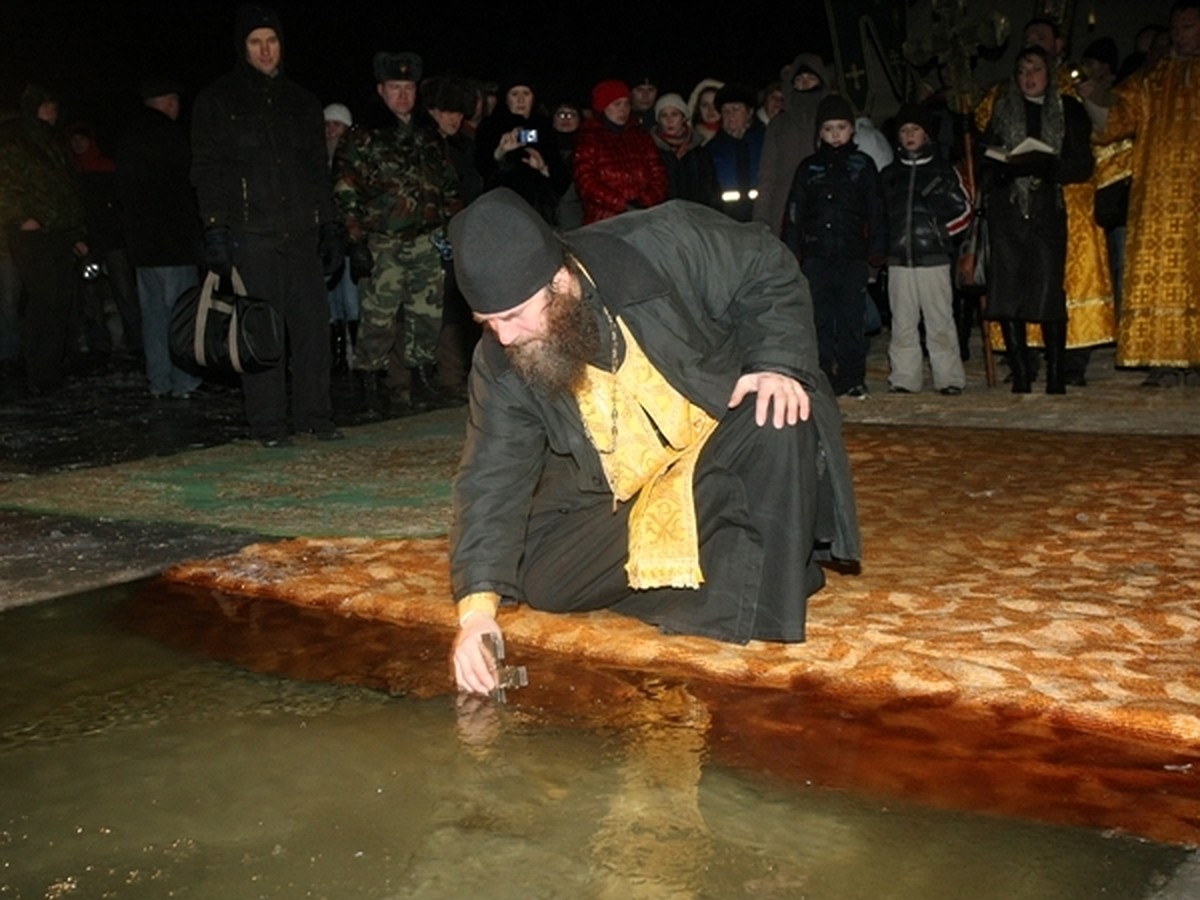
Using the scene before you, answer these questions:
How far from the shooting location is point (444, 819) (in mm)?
2824

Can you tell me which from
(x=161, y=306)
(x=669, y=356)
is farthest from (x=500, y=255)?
(x=161, y=306)

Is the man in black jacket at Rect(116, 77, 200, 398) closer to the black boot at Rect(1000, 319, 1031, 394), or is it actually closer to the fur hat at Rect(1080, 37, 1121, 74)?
the black boot at Rect(1000, 319, 1031, 394)

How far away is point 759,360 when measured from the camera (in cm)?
368

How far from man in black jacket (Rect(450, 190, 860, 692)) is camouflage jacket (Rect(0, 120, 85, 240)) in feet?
23.1

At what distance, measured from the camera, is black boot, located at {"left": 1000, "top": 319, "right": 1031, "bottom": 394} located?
27.3ft

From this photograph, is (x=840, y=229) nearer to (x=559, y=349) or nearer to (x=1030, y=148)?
(x=1030, y=148)

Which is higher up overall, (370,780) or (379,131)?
(379,131)

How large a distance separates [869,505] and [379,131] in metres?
4.08

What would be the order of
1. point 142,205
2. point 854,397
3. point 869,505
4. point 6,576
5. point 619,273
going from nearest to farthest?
point 619,273 < point 6,576 < point 869,505 < point 854,397 < point 142,205

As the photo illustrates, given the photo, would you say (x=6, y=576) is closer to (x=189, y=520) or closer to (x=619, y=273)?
(x=189, y=520)

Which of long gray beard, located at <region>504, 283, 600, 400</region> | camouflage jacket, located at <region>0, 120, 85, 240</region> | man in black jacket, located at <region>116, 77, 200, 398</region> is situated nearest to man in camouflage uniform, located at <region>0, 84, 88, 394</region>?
camouflage jacket, located at <region>0, 120, 85, 240</region>

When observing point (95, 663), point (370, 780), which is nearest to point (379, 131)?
point (95, 663)

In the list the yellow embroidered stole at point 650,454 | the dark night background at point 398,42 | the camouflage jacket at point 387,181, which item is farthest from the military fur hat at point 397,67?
the dark night background at point 398,42

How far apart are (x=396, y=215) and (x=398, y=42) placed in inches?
337
